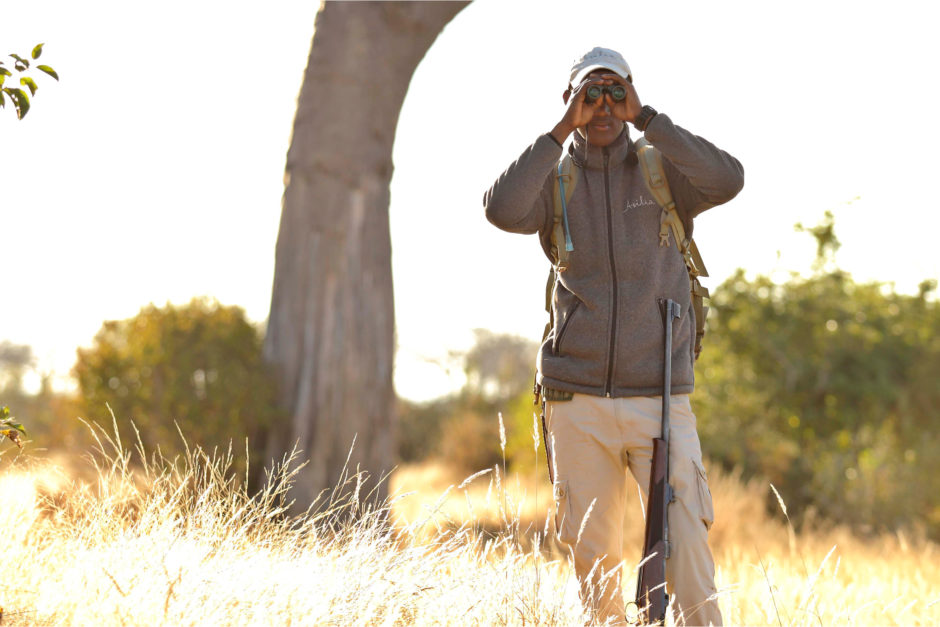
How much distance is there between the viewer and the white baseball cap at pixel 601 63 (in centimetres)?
340

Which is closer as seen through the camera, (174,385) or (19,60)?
(19,60)

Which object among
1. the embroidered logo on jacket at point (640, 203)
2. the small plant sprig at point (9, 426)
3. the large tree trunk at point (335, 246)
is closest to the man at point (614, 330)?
the embroidered logo on jacket at point (640, 203)

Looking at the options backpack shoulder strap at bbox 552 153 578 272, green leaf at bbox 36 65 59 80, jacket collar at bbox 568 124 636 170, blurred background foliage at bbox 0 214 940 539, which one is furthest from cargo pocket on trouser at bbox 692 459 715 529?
blurred background foliage at bbox 0 214 940 539

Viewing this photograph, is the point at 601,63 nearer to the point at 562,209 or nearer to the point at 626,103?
the point at 626,103

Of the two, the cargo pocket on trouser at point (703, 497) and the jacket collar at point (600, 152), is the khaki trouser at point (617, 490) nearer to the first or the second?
the cargo pocket on trouser at point (703, 497)

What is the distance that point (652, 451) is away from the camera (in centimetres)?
339

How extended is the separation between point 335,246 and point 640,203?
15.5 feet

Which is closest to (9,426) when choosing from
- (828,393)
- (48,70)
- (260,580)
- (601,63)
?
(260,580)

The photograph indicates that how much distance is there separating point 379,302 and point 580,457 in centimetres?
485

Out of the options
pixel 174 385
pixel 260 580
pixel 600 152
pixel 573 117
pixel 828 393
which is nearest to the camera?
pixel 260 580

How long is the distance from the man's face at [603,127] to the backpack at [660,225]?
12 centimetres

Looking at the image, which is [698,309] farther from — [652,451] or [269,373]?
[269,373]

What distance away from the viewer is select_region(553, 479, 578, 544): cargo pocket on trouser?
3.46m

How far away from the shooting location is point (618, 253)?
344cm
